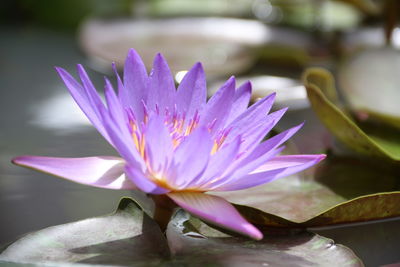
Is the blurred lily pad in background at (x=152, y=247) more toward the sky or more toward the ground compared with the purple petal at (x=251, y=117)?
more toward the ground

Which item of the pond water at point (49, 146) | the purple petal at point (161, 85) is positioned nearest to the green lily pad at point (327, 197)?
the pond water at point (49, 146)

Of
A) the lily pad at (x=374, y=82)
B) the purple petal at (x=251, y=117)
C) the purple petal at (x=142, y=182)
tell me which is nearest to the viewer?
the purple petal at (x=142, y=182)

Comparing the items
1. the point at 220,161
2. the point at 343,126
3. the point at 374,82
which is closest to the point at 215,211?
the point at 220,161

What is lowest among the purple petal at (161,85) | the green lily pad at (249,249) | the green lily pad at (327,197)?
the green lily pad at (249,249)

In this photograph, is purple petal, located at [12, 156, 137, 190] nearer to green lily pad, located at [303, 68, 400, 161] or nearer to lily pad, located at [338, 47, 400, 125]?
green lily pad, located at [303, 68, 400, 161]

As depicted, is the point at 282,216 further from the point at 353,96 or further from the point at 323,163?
the point at 353,96

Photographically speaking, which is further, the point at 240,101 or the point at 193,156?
Result: the point at 240,101

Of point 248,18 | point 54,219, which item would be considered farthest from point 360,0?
point 54,219

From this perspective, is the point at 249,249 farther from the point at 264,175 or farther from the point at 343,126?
the point at 343,126

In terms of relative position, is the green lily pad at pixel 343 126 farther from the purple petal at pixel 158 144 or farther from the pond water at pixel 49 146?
the purple petal at pixel 158 144
